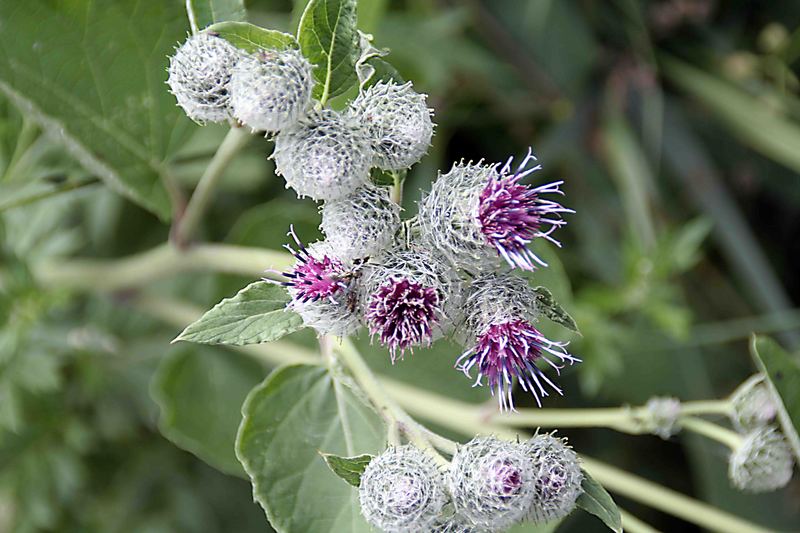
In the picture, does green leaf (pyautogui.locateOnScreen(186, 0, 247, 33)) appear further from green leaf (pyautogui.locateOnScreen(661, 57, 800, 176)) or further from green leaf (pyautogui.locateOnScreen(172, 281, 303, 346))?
green leaf (pyautogui.locateOnScreen(661, 57, 800, 176))

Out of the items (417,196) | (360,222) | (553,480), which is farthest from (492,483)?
(417,196)

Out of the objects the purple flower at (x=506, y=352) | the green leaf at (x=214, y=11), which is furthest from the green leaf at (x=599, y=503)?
the green leaf at (x=214, y=11)

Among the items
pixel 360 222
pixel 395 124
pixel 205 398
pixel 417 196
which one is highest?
pixel 395 124

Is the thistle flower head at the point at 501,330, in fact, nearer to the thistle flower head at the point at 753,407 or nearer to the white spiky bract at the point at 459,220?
the white spiky bract at the point at 459,220

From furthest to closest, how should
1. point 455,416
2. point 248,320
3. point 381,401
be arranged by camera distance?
point 455,416, point 381,401, point 248,320

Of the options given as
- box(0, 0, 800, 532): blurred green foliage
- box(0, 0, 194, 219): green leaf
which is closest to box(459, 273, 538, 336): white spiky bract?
box(0, 0, 800, 532): blurred green foliage

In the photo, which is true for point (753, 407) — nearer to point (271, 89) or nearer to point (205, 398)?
point (271, 89)

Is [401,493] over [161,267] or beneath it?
over
